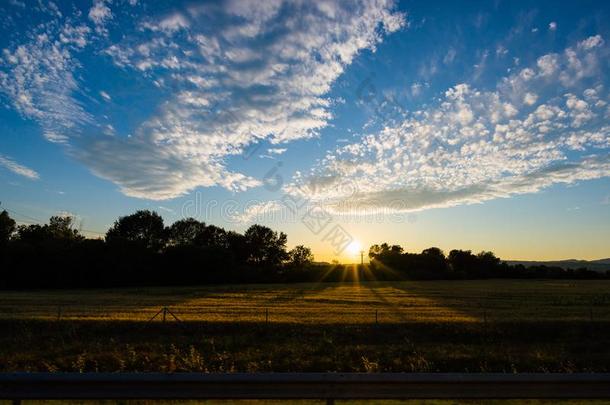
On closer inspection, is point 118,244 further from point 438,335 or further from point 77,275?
point 438,335

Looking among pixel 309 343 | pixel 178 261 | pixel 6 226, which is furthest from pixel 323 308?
pixel 6 226

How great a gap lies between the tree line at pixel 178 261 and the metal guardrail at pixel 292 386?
288 ft

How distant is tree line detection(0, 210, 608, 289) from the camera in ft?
272

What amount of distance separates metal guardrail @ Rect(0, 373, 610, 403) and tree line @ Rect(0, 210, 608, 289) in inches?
3455

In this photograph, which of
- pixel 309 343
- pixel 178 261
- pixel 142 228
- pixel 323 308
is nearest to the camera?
pixel 309 343

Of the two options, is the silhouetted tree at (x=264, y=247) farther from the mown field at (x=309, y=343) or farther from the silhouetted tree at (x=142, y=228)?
the mown field at (x=309, y=343)

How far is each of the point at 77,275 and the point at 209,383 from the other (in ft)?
293

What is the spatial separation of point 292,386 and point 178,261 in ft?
307

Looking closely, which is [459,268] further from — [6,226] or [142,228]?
[6,226]

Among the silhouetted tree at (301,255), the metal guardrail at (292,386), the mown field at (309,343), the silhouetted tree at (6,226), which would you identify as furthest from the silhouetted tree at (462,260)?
the metal guardrail at (292,386)

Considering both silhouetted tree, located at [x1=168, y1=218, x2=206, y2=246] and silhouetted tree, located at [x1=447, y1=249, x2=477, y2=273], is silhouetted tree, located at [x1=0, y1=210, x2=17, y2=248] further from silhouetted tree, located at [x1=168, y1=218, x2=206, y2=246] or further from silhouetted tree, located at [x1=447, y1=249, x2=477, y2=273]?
silhouetted tree, located at [x1=447, y1=249, x2=477, y2=273]

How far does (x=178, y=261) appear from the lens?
94.5 m

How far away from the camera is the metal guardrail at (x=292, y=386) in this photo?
530 cm

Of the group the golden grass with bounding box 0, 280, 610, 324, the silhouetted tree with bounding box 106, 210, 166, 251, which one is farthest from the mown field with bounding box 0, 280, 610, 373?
the silhouetted tree with bounding box 106, 210, 166, 251
